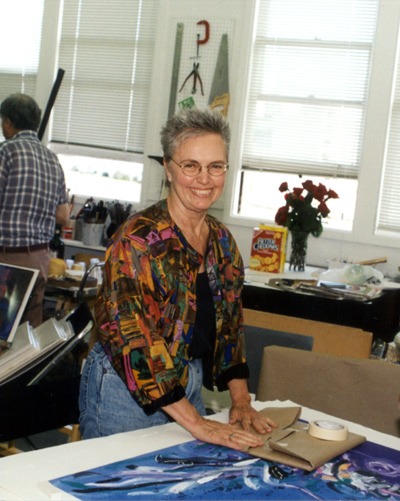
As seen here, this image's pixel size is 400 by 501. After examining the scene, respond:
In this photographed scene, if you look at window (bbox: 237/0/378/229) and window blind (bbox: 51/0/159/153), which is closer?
window (bbox: 237/0/378/229)

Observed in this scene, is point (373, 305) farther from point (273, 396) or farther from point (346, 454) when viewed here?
point (346, 454)

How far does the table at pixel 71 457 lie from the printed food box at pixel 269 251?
1828 millimetres

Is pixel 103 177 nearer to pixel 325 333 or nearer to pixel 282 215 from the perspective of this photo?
pixel 282 215

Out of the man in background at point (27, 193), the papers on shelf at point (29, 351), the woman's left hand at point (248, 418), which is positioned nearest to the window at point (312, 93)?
the man in background at point (27, 193)

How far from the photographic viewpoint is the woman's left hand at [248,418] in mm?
1426

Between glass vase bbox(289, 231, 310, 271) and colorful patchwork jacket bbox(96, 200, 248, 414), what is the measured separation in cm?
183

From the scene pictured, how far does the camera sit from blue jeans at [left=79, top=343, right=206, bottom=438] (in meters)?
1.53

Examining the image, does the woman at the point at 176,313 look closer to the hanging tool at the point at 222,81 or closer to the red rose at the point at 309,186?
the red rose at the point at 309,186

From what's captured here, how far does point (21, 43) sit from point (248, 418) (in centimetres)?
485

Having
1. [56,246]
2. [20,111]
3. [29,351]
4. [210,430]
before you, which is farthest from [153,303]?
[56,246]

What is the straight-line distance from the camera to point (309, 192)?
11.2 ft

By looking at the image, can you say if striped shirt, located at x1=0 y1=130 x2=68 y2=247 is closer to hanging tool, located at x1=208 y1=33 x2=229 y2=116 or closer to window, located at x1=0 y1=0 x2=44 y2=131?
hanging tool, located at x1=208 y1=33 x2=229 y2=116

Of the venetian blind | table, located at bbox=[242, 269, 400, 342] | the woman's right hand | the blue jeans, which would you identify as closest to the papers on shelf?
the blue jeans

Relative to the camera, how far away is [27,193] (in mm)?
3395
